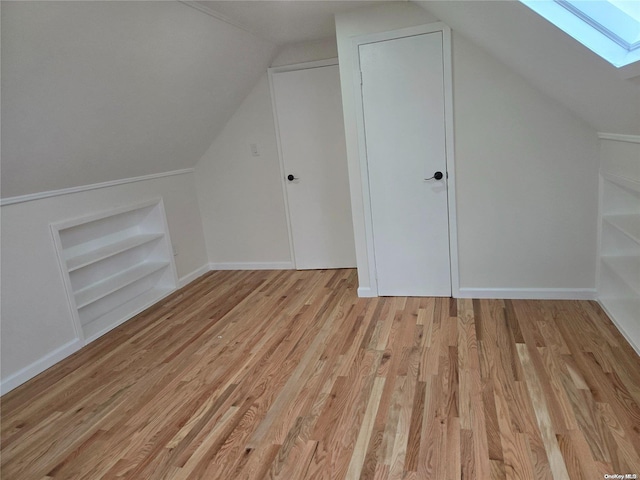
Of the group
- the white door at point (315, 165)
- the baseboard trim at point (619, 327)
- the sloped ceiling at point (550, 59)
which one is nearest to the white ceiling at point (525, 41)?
the sloped ceiling at point (550, 59)

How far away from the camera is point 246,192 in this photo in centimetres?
445

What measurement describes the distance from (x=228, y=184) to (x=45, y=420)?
2.68m

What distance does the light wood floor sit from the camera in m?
1.81

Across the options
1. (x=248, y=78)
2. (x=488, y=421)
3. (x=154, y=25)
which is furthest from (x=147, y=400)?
(x=248, y=78)

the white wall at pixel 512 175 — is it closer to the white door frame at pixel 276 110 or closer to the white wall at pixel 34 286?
the white door frame at pixel 276 110

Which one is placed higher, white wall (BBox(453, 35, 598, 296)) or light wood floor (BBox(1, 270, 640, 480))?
white wall (BBox(453, 35, 598, 296))

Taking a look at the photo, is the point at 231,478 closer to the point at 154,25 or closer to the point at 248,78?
the point at 154,25

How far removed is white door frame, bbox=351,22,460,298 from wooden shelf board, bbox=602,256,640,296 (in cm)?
97

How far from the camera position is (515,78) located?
9.48 ft

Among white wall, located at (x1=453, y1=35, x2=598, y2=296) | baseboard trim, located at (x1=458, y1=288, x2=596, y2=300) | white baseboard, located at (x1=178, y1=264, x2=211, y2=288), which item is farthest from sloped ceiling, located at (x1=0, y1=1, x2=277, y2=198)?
baseboard trim, located at (x1=458, y1=288, x2=596, y2=300)

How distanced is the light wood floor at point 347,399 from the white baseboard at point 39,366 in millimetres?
51

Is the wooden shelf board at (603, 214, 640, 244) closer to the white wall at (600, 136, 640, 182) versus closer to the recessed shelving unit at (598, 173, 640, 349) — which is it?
the recessed shelving unit at (598, 173, 640, 349)

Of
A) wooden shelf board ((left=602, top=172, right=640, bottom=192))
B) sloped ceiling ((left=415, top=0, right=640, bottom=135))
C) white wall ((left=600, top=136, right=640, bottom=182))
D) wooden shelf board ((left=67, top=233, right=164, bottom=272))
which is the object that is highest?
sloped ceiling ((left=415, top=0, right=640, bottom=135))

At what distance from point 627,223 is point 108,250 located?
366cm
